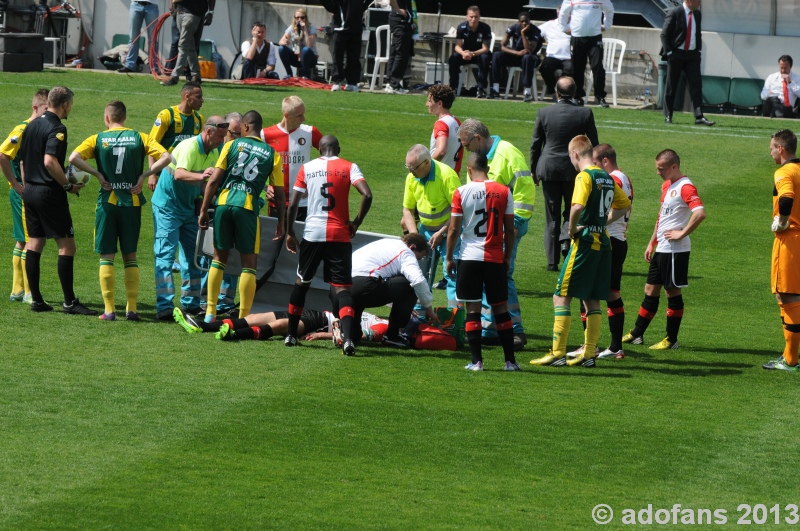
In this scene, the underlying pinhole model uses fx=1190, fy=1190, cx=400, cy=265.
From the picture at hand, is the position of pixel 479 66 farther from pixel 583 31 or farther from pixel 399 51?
pixel 583 31

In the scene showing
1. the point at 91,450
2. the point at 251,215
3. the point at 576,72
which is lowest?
the point at 91,450

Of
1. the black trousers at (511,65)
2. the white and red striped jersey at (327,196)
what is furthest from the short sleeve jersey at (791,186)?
the black trousers at (511,65)

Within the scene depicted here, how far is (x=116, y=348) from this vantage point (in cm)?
966

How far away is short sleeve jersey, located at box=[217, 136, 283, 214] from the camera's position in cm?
1020

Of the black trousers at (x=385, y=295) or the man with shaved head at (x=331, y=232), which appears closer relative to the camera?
the man with shaved head at (x=331, y=232)

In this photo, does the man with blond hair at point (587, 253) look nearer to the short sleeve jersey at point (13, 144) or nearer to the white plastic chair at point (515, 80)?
the short sleeve jersey at point (13, 144)

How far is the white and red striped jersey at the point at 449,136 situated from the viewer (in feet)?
38.8

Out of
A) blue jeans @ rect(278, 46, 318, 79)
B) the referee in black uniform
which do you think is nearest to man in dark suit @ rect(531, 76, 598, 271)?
the referee in black uniform

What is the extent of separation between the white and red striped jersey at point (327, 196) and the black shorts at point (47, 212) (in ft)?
7.69

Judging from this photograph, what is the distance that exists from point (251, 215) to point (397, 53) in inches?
556

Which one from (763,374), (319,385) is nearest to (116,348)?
(319,385)

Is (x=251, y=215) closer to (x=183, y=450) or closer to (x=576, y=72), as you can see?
(x=183, y=450)

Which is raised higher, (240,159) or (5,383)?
(240,159)

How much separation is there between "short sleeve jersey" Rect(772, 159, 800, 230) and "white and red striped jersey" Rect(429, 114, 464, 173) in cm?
334
